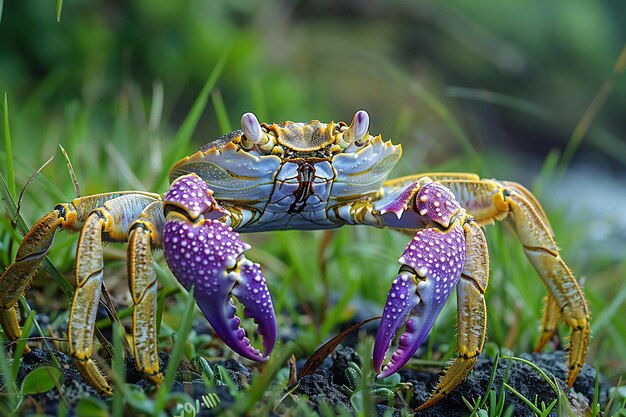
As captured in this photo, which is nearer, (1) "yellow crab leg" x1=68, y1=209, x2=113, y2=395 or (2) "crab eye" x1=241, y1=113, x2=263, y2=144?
(1) "yellow crab leg" x1=68, y1=209, x2=113, y2=395

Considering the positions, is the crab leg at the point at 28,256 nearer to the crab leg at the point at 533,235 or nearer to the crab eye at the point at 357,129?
the crab eye at the point at 357,129

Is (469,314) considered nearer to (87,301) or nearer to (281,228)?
(281,228)

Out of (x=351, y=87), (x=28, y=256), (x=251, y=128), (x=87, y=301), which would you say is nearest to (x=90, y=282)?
(x=87, y=301)

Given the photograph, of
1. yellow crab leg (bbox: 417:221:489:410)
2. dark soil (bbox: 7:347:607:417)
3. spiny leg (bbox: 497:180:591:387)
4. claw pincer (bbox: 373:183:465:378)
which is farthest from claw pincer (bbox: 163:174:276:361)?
spiny leg (bbox: 497:180:591:387)

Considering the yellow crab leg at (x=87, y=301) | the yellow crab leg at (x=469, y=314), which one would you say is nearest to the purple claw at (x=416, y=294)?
the yellow crab leg at (x=469, y=314)

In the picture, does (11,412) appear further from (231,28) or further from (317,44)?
(317,44)

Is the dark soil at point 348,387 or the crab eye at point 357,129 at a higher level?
the crab eye at point 357,129

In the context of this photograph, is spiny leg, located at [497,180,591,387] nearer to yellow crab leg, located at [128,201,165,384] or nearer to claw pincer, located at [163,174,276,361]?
claw pincer, located at [163,174,276,361]
